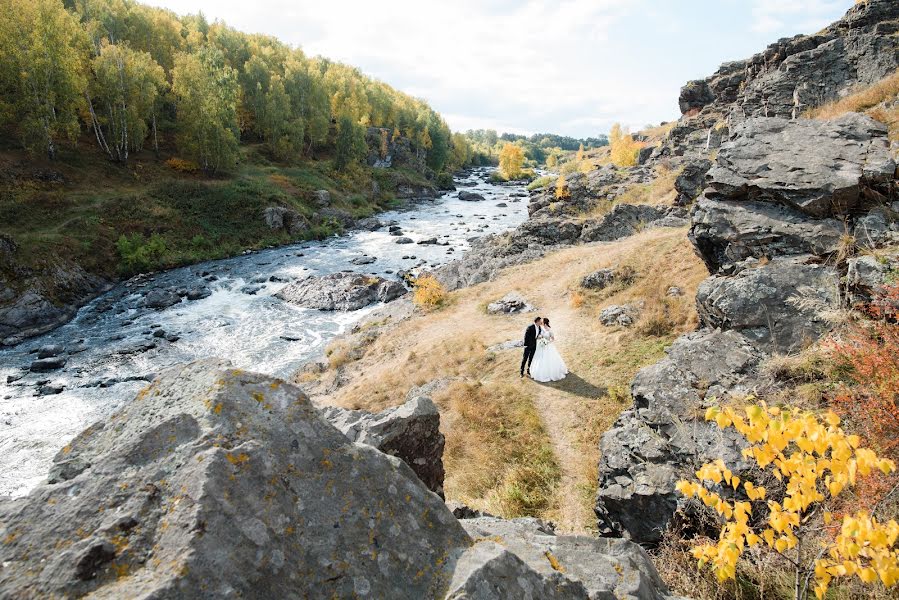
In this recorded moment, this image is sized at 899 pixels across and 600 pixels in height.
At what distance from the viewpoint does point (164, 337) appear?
29312 millimetres

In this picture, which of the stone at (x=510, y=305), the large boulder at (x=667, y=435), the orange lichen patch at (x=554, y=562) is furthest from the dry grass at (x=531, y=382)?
the orange lichen patch at (x=554, y=562)

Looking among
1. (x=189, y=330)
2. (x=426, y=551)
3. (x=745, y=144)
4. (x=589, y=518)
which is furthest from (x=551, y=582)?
(x=189, y=330)

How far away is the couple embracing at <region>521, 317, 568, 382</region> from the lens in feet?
53.8

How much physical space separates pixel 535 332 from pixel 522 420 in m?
3.71

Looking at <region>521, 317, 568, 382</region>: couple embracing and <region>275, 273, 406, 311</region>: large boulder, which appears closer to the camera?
<region>521, 317, 568, 382</region>: couple embracing

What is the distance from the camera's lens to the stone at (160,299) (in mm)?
34531

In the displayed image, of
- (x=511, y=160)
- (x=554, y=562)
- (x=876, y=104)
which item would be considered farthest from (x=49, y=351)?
(x=511, y=160)

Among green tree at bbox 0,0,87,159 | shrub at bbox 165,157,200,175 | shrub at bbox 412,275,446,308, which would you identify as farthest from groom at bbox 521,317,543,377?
shrub at bbox 165,157,200,175

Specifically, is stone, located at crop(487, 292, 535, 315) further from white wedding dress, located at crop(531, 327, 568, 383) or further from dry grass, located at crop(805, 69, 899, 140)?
dry grass, located at crop(805, 69, 899, 140)

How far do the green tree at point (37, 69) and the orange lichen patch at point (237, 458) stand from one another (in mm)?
57975

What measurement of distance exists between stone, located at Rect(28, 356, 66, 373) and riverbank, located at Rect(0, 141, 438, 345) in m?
5.00

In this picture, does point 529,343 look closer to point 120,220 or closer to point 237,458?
point 237,458

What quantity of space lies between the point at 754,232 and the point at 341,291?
30.2 metres

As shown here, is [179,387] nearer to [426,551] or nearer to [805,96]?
A: [426,551]
